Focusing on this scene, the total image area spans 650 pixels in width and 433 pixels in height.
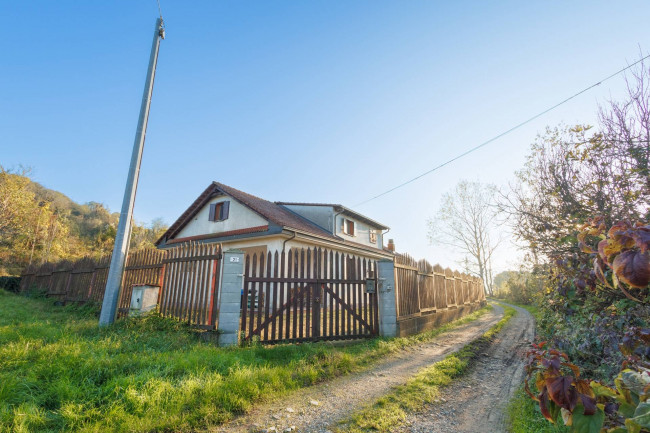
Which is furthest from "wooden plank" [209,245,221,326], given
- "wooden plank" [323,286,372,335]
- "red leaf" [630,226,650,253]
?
"red leaf" [630,226,650,253]

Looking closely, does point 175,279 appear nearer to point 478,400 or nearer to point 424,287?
point 478,400

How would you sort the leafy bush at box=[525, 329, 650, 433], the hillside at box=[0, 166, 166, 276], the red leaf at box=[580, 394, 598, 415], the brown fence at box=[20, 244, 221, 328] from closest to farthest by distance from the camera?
the leafy bush at box=[525, 329, 650, 433] → the red leaf at box=[580, 394, 598, 415] → the brown fence at box=[20, 244, 221, 328] → the hillside at box=[0, 166, 166, 276]

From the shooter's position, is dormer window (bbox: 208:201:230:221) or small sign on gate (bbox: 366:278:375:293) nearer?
small sign on gate (bbox: 366:278:375:293)

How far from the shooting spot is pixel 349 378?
185 inches

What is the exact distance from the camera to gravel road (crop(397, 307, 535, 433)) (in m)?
3.26

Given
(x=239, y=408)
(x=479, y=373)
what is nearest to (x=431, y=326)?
(x=479, y=373)

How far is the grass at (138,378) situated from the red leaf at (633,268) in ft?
11.8

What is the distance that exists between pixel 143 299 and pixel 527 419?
7681mm

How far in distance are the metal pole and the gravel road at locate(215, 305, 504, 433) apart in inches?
198

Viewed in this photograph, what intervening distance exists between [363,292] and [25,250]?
95.8 feet

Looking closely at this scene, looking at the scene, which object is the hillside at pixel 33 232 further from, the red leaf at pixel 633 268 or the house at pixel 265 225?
the red leaf at pixel 633 268

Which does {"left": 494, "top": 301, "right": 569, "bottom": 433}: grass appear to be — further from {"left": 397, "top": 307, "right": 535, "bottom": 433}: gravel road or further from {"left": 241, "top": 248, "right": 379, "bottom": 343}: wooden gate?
{"left": 241, "top": 248, "right": 379, "bottom": 343}: wooden gate

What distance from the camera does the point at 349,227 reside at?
19531mm

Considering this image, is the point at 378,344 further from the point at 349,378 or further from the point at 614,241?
the point at 614,241
